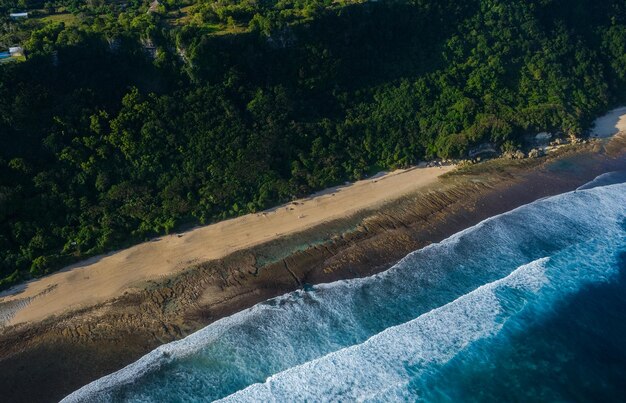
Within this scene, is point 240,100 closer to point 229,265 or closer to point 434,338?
point 229,265

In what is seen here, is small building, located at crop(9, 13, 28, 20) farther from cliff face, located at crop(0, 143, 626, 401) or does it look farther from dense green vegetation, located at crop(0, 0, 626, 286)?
cliff face, located at crop(0, 143, 626, 401)

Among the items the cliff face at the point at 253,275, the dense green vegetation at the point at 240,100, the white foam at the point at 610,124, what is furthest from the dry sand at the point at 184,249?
the white foam at the point at 610,124

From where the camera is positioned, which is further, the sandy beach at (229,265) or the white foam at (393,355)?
the sandy beach at (229,265)

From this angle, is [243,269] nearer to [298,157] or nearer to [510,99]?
[298,157]

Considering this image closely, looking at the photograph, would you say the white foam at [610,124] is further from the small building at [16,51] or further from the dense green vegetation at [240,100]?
the small building at [16,51]

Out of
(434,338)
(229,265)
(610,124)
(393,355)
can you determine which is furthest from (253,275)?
(610,124)

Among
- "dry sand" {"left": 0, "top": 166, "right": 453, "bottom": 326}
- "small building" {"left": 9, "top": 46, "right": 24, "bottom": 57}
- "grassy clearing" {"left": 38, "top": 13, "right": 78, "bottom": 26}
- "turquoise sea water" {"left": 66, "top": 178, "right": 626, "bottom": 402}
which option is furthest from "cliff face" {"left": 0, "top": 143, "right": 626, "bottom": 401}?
"grassy clearing" {"left": 38, "top": 13, "right": 78, "bottom": 26}
